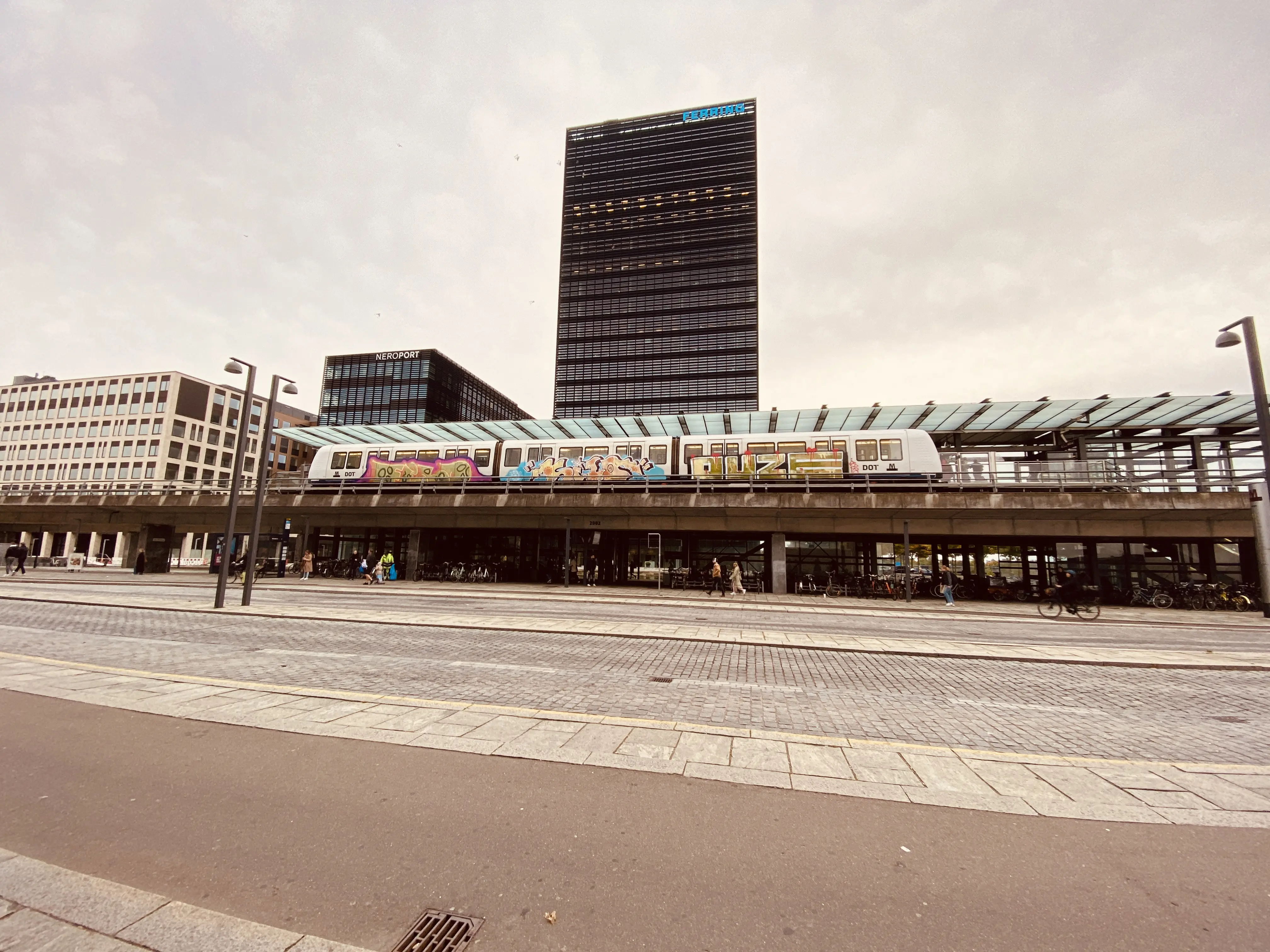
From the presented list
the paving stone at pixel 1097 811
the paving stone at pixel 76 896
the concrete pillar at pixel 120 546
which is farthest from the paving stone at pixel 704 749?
the concrete pillar at pixel 120 546

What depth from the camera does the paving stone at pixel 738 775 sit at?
430 cm

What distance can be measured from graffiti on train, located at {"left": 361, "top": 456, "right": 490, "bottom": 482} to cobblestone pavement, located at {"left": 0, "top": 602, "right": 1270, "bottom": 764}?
61.1ft

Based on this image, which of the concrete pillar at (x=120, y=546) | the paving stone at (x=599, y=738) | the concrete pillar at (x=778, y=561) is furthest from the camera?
the concrete pillar at (x=120, y=546)

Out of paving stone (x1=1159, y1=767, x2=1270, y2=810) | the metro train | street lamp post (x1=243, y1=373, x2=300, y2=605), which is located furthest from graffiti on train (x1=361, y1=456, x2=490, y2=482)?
paving stone (x1=1159, y1=767, x2=1270, y2=810)

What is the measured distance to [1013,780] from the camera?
4.46 metres

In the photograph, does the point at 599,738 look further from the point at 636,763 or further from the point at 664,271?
the point at 664,271

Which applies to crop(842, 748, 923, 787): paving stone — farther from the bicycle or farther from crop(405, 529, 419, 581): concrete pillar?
crop(405, 529, 419, 581): concrete pillar

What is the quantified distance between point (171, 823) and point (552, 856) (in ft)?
8.27

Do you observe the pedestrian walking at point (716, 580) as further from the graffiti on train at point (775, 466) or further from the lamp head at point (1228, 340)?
the lamp head at point (1228, 340)

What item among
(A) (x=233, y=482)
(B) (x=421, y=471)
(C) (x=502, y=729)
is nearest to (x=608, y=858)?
(C) (x=502, y=729)

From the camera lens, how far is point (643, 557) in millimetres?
33656

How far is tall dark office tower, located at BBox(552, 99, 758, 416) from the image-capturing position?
7994 centimetres

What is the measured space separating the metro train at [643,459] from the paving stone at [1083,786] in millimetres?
20829

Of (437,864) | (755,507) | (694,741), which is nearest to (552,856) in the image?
(437,864)
